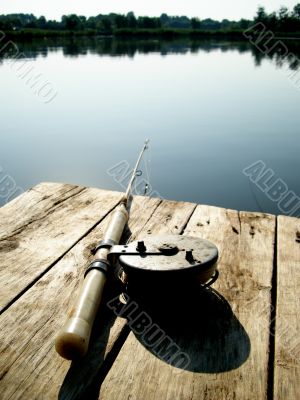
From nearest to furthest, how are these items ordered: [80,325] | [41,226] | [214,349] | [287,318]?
[80,325] < [214,349] < [287,318] < [41,226]

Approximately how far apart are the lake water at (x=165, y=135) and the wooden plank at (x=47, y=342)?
16.6ft

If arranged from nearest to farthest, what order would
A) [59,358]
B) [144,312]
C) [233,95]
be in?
1. [59,358]
2. [144,312]
3. [233,95]

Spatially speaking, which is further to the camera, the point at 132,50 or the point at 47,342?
the point at 132,50

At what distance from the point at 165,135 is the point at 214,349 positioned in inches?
403

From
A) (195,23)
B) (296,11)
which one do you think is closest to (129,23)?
(195,23)

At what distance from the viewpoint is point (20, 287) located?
75.5 inches

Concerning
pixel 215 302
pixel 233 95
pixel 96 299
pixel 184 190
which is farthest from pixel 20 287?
pixel 233 95

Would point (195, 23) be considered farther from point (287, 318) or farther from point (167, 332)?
point (167, 332)

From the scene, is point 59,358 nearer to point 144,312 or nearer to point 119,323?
point 119,323

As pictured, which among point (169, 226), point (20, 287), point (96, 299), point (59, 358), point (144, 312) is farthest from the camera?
point (169, 226)

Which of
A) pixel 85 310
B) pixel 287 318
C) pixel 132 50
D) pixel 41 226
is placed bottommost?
pixel 132 50

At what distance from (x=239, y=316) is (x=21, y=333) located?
990 millimetres

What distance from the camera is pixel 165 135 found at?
37.4ft

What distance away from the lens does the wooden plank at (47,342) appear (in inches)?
53.4
